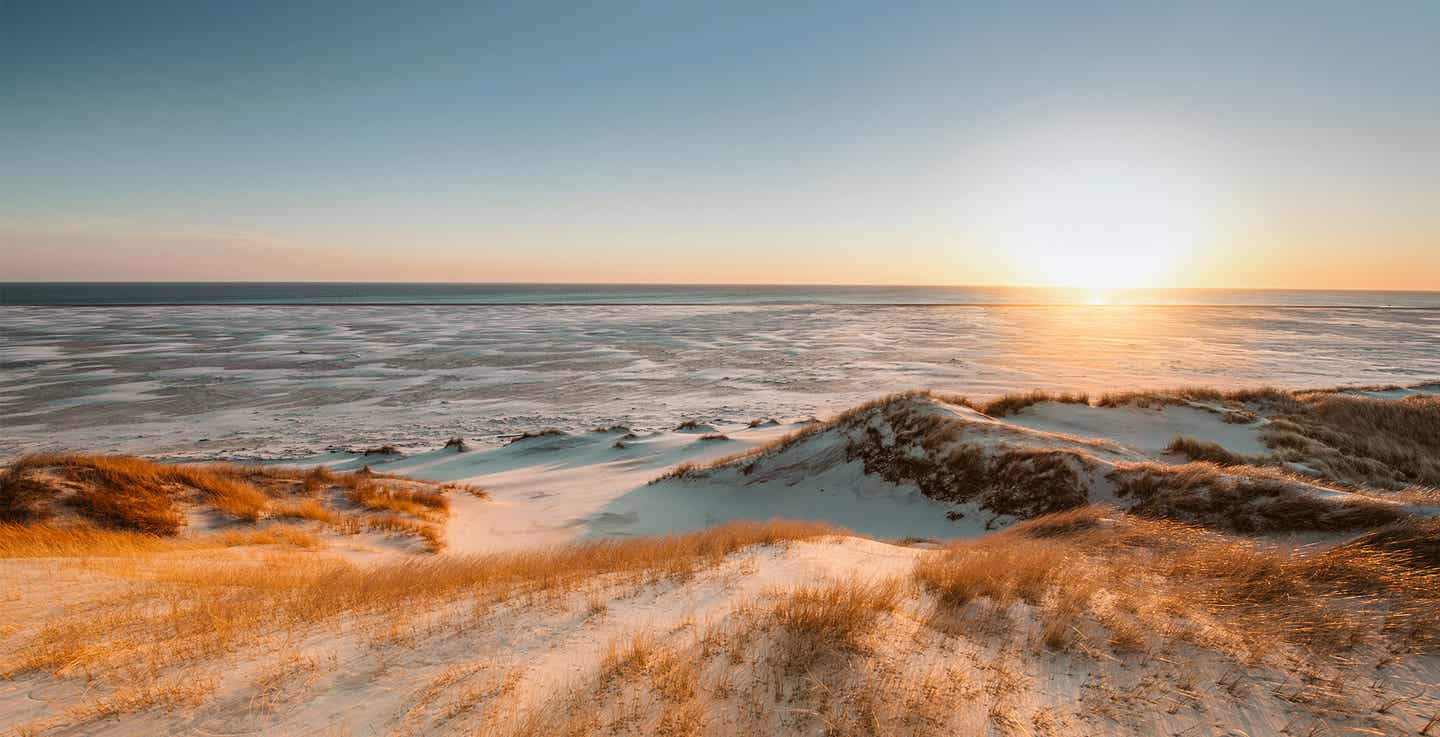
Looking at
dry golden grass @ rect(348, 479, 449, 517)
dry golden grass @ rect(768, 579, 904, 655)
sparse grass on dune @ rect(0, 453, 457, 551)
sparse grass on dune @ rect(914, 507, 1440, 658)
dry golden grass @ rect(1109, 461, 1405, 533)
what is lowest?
dry golden grass @ rect(348, 479, 449, 517)

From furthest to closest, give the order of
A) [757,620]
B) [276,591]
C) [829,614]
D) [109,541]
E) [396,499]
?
[396,499] < [109,541] < [276,591] < [757,620] < [829,614]

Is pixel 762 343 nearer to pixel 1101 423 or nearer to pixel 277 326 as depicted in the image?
pixel 1101 423

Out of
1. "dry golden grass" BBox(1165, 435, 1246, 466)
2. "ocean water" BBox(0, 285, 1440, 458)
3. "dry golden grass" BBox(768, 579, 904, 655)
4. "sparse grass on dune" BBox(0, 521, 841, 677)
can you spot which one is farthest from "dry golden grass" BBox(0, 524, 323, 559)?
"dry golden grass" BBox(1165, 435, 1246, 466)

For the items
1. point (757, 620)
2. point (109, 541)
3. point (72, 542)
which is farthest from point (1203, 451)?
point (72, 542)

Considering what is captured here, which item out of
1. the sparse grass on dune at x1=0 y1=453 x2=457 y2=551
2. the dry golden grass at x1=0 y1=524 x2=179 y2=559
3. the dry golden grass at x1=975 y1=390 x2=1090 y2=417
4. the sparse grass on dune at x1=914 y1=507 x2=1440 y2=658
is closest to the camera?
the sparse grass on dune at x1=914 y1=507 x2=1440 y2=658

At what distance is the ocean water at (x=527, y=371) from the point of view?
23047 mm

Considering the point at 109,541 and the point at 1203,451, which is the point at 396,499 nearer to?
the point at 109,541

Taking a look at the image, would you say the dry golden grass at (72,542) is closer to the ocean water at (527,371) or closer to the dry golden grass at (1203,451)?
the ocean water at (527,371)

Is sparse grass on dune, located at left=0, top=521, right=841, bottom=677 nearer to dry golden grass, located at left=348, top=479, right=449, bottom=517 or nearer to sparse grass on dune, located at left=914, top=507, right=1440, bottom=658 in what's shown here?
sparse grass on dune, located at left=914, top=507, right=1440, bottom=658

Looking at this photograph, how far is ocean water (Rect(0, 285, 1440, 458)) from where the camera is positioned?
907 inches

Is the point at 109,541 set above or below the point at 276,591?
below

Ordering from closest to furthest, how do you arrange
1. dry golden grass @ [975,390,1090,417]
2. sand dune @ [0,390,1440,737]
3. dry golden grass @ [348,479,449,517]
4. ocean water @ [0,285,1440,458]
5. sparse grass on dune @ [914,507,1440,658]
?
sand dune @ [0,390,1440,737] < sparse grass on dune @ [914,507,1440,658] < dry golden grass @ [348,479,449,517] < dry golden grass @ [975,390,1090,417] < ocean water @ [0,285,1440,458]

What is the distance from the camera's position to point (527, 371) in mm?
36188

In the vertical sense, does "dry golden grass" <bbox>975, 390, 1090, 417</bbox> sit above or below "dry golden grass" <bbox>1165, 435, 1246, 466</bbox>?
above
